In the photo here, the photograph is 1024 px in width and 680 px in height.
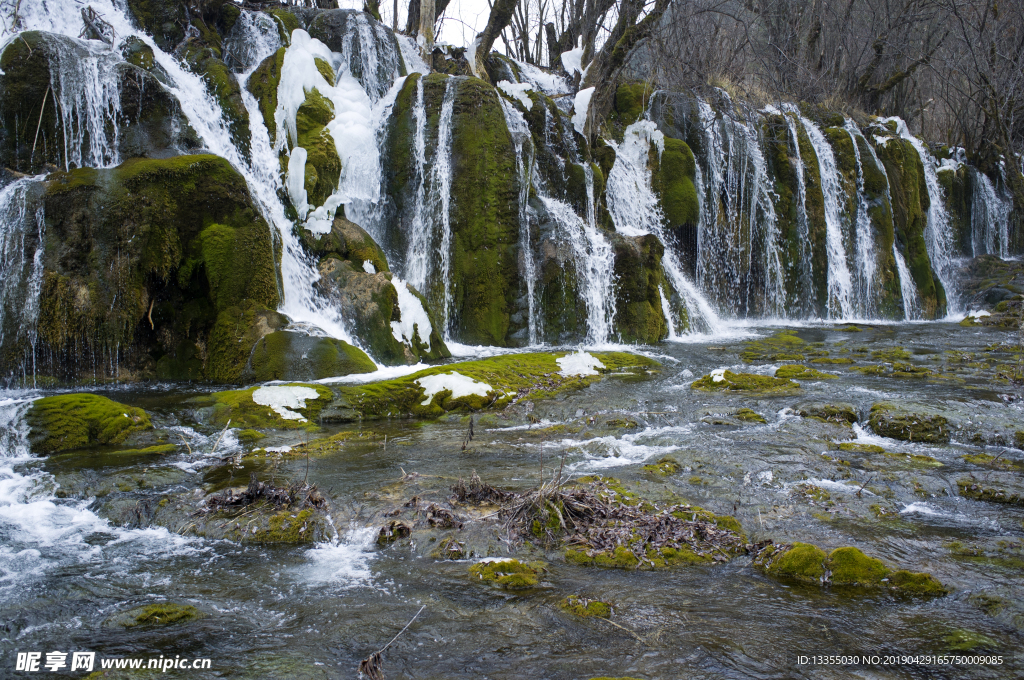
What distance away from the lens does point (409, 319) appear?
35.9 feet

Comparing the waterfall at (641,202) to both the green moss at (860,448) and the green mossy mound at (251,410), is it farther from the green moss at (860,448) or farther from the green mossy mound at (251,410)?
the green mossy mound at (251,410)

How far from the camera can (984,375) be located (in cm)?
1005

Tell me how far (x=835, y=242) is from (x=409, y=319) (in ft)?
49.2

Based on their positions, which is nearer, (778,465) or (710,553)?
(710,553)

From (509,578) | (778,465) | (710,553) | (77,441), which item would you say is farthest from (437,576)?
(77,441)

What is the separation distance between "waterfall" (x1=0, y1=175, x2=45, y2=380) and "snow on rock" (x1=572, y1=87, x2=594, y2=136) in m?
12.6

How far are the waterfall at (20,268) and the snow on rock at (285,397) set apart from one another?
3779 millimetres

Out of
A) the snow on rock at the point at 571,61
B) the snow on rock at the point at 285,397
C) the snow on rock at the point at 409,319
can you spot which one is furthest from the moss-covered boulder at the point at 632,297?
the snow on rock at the point at 571,61

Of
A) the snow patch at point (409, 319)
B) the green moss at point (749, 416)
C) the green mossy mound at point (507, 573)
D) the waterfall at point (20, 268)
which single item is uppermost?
the waterfall at point (20, 268)

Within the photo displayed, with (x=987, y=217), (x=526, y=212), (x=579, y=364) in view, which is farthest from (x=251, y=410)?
(x=987, y=217)

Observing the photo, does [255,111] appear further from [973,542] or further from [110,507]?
[973,542]

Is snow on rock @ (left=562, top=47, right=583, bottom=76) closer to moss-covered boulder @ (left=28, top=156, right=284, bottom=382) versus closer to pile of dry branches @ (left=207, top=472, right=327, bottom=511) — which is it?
moss-covered boulder @ (left=28, top=156, right=284, bottom=382)

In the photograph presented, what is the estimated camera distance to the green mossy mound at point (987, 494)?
5.17 m

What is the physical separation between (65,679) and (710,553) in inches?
143
